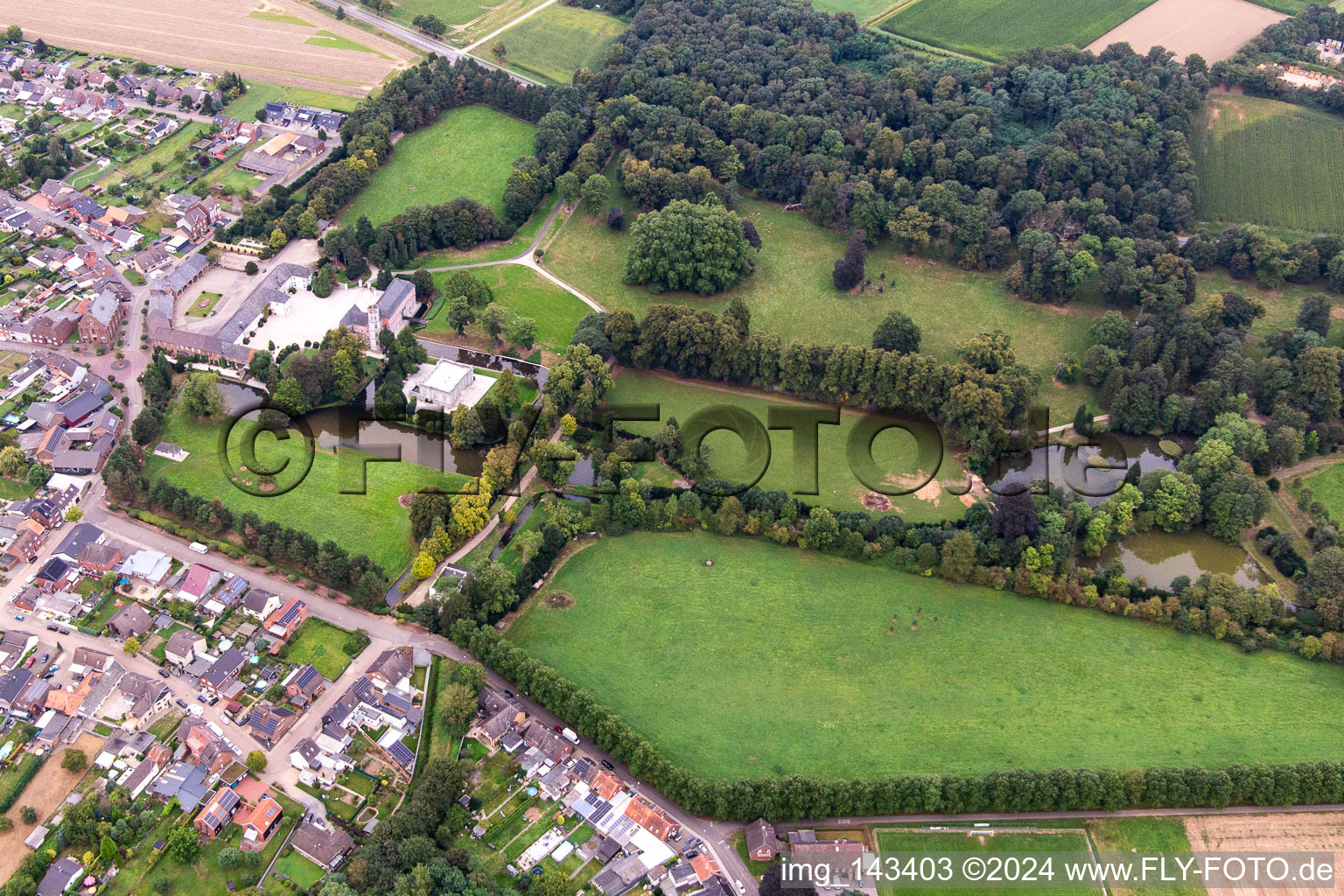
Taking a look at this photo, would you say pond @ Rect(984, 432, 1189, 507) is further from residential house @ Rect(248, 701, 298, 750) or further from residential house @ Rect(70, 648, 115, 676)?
residential house @ Rect(70, 648, 115, 676)

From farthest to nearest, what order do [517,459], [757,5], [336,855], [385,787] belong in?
[757,5]
[517,459]
[385,787]
[336,855]

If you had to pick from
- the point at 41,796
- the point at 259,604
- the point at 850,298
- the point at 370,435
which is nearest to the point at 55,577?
the point at 259,604

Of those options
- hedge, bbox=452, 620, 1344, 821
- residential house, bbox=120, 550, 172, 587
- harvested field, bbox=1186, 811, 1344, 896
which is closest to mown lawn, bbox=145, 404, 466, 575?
residential house, bbox=120, 550, 172, 587

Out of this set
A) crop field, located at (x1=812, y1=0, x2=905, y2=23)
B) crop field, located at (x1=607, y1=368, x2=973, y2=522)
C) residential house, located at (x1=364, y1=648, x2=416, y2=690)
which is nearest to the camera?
residential house, located at (x1=364, y1=648, x2=416, y2=690)

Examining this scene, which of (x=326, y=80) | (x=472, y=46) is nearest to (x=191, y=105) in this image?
(x=326, y=80)

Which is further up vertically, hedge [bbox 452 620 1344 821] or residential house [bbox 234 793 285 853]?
hedge [bbox 452 620 1344 821]

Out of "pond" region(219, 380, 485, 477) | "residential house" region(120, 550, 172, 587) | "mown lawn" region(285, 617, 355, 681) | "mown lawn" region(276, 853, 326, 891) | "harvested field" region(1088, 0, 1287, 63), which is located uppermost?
"harvested field" region(1088, 0, 1287, 63)

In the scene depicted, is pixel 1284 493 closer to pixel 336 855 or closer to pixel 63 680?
pixel 336 855

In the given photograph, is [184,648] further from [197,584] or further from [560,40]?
[560,40]
